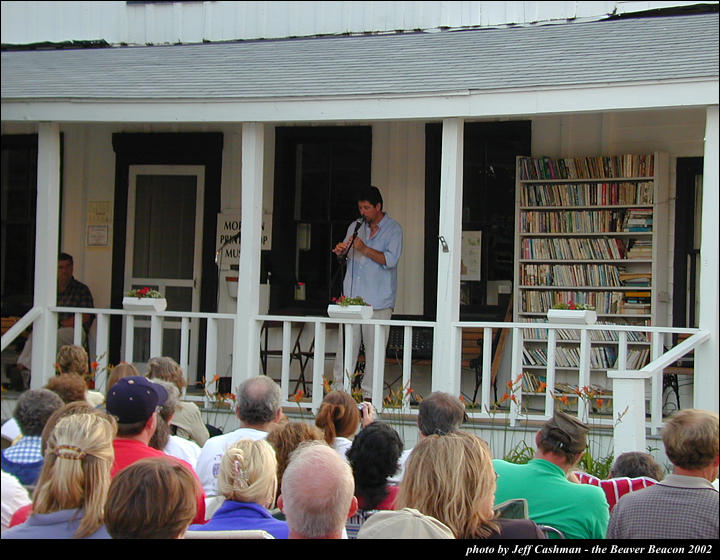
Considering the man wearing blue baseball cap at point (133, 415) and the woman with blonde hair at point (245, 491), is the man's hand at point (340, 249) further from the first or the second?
the woman with blonde hair at point (245, 491)

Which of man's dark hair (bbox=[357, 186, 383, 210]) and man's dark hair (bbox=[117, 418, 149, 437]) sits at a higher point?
man's dark hair (bbox=[357, 186, 383, 210])

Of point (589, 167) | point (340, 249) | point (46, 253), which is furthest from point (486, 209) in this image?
point (46, 253)

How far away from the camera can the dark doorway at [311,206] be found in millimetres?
10328

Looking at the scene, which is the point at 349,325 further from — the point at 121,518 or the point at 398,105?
the point at 121,518

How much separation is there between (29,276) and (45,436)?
7688mm

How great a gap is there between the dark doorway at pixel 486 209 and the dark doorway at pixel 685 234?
160 cm

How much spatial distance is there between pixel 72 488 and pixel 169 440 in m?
1.85

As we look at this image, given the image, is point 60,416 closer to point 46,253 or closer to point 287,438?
point 287,438

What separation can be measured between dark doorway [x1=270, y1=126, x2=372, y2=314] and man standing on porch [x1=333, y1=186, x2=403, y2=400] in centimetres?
98

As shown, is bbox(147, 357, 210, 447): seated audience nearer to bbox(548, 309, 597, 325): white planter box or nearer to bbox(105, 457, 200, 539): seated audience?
bbox(105, 457, 200, 539): seated audience

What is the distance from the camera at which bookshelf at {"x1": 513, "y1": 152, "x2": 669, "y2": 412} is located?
906cm

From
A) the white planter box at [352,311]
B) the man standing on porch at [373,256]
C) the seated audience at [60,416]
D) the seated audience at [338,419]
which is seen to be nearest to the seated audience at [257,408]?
the seated audience at [338,419]

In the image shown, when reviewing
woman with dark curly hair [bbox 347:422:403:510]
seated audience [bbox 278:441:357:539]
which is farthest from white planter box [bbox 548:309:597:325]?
seated audience [bbox 278:441:357:539]
